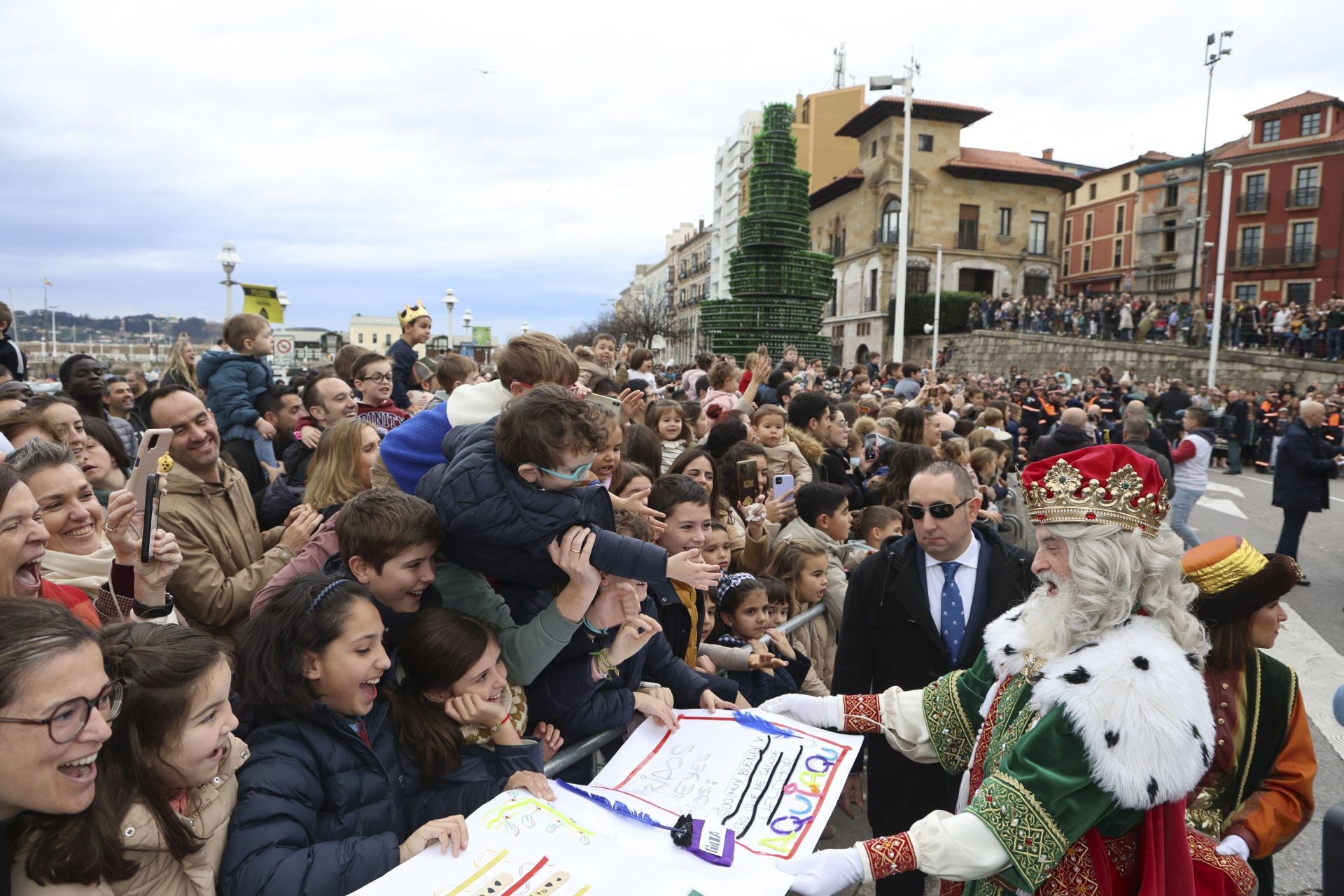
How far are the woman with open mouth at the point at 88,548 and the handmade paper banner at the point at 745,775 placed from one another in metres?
1.60

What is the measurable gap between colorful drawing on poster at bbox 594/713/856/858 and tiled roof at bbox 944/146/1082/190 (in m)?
46.9

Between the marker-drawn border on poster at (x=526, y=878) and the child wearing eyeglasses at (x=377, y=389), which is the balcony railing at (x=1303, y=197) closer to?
the child wearing eyeglasses at (x=377, y=389)

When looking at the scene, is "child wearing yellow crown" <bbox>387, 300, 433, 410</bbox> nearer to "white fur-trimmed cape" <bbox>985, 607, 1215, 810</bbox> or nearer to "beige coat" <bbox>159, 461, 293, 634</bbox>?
"beige coat" <bbox>159, 461, 293, 634</bbox>

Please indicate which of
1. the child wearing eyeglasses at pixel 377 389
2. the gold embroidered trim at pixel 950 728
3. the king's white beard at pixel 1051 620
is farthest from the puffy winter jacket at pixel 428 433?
the child wearing eyeglasses at pixel 377 389

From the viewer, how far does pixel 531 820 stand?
213 cm

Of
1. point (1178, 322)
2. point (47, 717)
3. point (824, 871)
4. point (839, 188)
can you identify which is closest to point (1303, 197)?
point (1178, 322)

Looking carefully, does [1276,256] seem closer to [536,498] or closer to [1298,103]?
[1298,103]

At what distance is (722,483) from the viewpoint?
5.42m

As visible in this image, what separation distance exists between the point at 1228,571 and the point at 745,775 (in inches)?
69.2

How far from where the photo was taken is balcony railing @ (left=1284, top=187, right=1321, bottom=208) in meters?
40.0

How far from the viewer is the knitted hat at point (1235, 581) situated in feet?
8.86

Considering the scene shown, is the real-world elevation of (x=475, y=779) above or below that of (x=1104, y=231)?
below

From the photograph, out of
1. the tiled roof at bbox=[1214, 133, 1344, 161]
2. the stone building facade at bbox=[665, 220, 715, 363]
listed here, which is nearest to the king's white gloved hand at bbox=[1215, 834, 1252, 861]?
the tiled roof at bbox=[1214, 133, 1344, 161]

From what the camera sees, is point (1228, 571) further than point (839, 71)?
No
